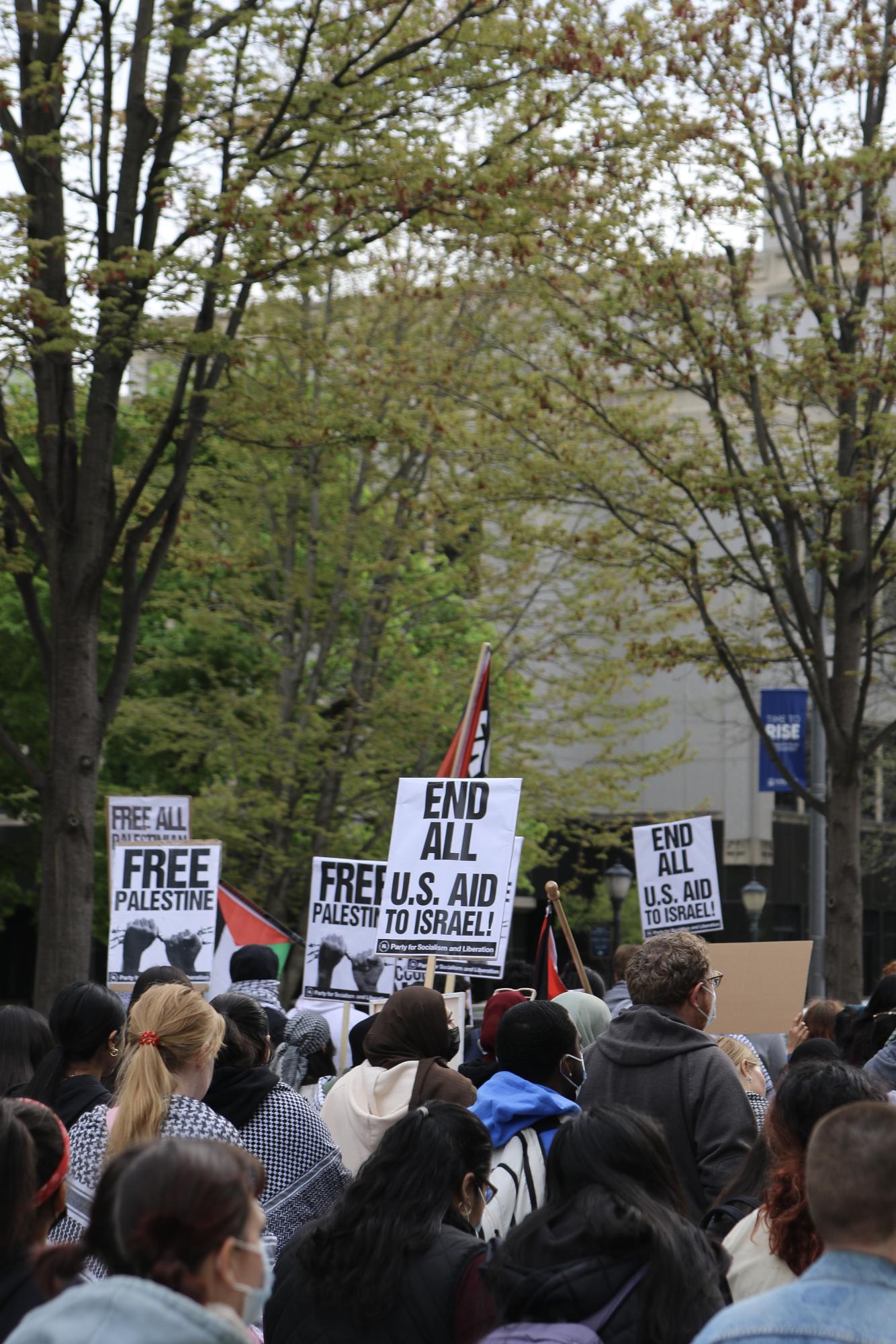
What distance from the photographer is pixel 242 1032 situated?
19.1 ft

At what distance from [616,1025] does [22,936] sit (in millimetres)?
31634

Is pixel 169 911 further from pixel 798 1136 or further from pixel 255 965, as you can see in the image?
pixel 798 1136

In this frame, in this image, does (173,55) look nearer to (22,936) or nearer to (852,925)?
(852,925)

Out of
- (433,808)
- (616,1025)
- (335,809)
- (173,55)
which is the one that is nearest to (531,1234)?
(616,1025)

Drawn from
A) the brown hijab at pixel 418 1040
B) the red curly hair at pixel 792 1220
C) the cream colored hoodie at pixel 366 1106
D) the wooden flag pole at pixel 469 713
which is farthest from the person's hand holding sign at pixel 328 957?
the red curly hair at pixel 792 1220

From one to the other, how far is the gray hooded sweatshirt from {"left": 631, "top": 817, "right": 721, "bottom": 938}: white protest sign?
698 centimetres

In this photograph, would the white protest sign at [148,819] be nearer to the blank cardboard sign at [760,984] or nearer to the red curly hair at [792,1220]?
the blank cardboard sign at [760,984]

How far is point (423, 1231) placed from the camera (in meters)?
3.79

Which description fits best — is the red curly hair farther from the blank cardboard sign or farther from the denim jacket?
the blank cardboard sign

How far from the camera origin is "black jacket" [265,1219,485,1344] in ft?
12.1

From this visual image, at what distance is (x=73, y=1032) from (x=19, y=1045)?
40 cm

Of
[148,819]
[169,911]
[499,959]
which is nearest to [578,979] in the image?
[499,959]

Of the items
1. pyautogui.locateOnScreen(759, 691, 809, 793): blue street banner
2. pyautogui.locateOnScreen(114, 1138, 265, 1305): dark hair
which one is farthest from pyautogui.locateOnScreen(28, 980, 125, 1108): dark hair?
pyautogui.locateOnScreen(759, 691, 809, 793): blue street banner

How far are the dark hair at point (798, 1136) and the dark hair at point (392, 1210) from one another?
0.72m
